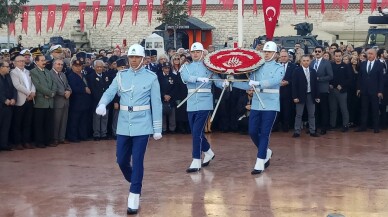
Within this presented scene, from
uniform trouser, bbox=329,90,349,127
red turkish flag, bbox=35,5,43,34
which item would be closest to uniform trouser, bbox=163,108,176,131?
uniform trouser, bbox=329,90,349,127

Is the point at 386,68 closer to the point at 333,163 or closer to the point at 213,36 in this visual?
the point at 333,163

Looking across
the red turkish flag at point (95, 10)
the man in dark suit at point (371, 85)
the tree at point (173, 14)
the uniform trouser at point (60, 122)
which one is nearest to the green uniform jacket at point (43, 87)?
the uniform trouser at point (60, 122)

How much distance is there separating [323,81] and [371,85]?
3.43ft

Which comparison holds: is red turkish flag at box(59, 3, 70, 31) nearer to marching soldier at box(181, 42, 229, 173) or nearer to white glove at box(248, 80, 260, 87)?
marching soldier at box(181, 42, 229, 173)

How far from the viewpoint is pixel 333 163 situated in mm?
12062

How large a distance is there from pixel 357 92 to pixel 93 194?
822 cm

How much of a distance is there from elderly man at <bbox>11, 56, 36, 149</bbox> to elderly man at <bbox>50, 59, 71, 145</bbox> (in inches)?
23.5

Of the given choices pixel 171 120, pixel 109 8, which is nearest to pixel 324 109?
pixel 171 120

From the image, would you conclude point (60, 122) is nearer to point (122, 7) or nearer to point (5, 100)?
point (5, 100)

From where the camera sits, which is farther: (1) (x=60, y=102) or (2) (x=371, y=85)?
(2) (x=371, y=85)

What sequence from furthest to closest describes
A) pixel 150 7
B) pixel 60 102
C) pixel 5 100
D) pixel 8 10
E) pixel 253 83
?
pixel 150 7, pixel 8 10, pixel 60 102, pixel 5 100, pixel 253 83

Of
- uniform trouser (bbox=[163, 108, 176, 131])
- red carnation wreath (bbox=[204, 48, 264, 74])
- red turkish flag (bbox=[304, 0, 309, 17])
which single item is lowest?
uniform trouser (bbox=[163, 108, 176, 131])

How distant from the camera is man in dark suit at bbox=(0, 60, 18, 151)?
43.3 feet

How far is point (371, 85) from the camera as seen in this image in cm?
1583
